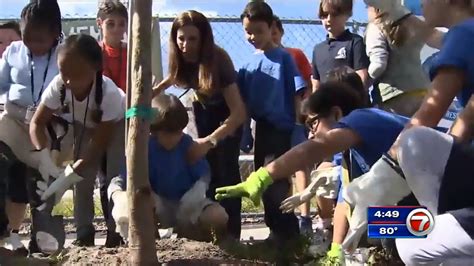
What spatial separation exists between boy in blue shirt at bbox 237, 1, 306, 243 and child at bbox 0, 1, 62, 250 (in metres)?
1.04

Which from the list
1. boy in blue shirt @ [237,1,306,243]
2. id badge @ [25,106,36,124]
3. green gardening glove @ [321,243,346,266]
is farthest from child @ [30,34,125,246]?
green gardening glove @ [321,243,346,266]

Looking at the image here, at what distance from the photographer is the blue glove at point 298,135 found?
4.53 m

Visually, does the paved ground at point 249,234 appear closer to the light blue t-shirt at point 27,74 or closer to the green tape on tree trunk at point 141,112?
the light blue t-shirt at point 27,74

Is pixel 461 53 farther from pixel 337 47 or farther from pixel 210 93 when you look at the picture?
pixel 337 47

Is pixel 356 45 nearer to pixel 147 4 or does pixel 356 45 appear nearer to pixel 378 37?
pixel 378 37

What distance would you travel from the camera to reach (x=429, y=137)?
258cm

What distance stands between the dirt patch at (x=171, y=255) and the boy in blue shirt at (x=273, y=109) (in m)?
0.73

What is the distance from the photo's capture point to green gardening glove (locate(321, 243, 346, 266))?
3443 mm

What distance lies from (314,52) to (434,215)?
2.53 meters

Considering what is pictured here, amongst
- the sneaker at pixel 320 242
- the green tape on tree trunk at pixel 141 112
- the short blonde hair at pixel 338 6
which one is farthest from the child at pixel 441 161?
the short blonde hair at pixel 338 6

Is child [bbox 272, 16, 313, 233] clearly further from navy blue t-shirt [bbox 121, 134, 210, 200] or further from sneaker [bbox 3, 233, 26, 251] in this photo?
sneaker [bbox 3, 233, 26, 251]

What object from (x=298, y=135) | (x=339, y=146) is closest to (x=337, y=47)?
(x=298, y=135)

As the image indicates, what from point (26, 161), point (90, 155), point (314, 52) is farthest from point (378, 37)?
point (26, 161)

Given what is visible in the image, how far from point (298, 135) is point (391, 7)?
2.81 ft
